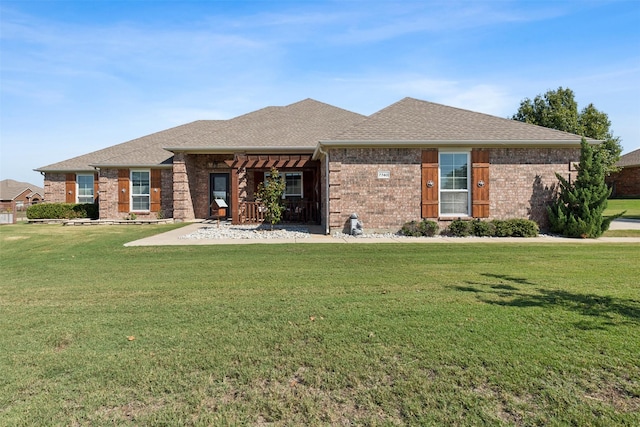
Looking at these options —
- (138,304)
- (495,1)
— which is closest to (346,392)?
(138,304)

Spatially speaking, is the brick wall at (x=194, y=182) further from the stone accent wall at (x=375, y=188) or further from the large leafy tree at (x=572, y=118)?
the large leafy tree at (x=572, y=118)

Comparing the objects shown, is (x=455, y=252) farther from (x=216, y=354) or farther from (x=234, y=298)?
(x=216, y=354)

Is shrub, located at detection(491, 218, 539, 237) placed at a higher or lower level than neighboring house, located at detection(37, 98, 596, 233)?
lower

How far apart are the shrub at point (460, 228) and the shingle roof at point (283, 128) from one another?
7.23 metres

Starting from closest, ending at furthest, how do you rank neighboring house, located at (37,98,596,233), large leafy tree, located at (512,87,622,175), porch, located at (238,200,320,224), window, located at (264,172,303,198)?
Result: neighboring house, located at (37,98,596,233)
porch, located at (238,200,320,224)
window, located at (264,172,303,198)
large leafy tree, located at (512,87,622,175)

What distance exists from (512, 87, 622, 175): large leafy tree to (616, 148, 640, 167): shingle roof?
5.40 ft

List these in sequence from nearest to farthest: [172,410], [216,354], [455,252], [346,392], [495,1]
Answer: [172,410] < [346,392] < [216,354] < [455,252] < [495,1]

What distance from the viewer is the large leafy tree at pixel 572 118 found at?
1462 inches

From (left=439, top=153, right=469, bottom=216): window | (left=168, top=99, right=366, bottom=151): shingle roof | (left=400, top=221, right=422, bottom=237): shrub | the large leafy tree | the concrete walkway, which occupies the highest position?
the large leafy tree

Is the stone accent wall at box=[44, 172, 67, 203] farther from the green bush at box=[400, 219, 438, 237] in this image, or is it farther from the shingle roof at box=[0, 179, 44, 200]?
the shingle roof at box=[0, 179, 44, 200]

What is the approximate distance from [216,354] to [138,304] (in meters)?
2.15

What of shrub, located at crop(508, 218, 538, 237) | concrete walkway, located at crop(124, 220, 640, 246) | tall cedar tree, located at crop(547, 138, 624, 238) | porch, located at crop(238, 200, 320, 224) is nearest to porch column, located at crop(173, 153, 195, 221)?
porch, located at crop(238, 200, 320, 224)

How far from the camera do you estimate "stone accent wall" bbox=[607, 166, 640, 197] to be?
37.7 meters

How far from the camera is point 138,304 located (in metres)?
5.02
